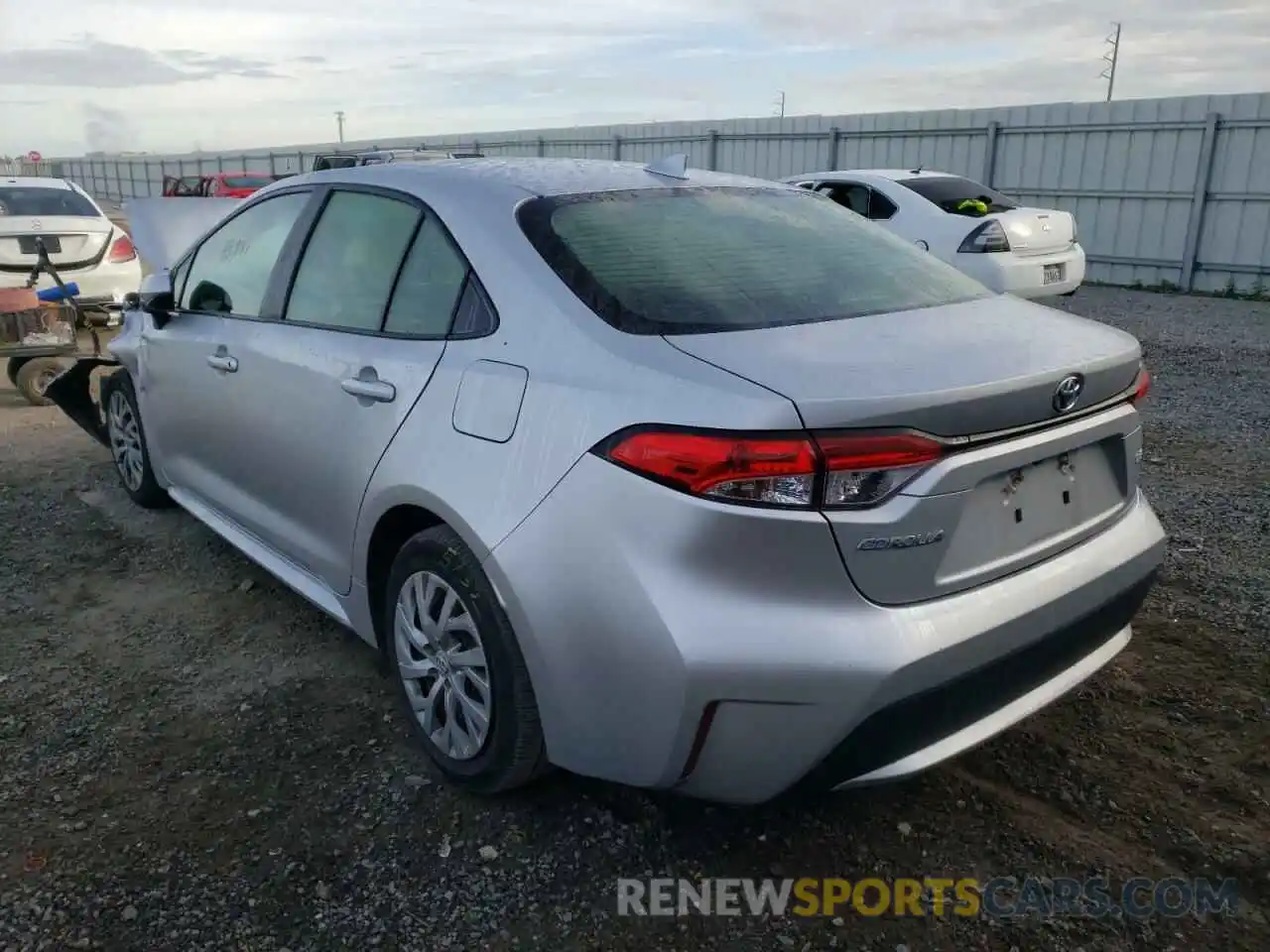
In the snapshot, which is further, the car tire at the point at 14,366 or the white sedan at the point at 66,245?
the white sedan at the point at 66,245

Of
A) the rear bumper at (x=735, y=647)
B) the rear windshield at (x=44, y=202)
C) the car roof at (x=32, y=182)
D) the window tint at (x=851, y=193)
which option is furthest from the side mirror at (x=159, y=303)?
the window tint at (x=851, y=193)

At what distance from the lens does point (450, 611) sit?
2609 millimetres

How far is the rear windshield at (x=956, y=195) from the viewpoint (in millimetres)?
10516

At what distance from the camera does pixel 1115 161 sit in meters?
14.7

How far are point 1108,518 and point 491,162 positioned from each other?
2.02 meters

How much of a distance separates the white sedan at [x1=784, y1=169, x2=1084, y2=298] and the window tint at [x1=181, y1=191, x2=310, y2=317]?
23.0ft

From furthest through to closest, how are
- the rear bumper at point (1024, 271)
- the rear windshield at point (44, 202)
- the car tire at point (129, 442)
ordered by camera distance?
the rear bumper at point (1024, 271) → the rear windshield at point (44, 202) → the car tire at point (129, 442)

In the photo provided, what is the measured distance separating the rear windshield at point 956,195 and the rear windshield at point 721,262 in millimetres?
7941

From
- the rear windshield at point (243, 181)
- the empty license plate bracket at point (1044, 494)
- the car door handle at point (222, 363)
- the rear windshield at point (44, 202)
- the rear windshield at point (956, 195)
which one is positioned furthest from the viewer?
the rear windshield at point (243, 181)

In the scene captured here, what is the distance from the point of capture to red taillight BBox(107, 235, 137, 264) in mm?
9531

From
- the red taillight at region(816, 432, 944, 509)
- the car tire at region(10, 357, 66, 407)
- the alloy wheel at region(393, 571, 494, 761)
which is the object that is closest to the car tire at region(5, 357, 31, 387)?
the car tire at region(10, 357, 66, 407)

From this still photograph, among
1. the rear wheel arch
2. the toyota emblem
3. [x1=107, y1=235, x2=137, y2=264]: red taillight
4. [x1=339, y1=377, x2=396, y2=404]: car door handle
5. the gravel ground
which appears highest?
the toyota emblem

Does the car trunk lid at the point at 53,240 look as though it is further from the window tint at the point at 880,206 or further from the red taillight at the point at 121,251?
the window tint at the point at 880,206

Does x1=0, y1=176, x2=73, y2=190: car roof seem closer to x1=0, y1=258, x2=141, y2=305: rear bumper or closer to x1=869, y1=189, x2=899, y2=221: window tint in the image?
x1=0, y1=258, x2=141, y2=305: rear bumper
